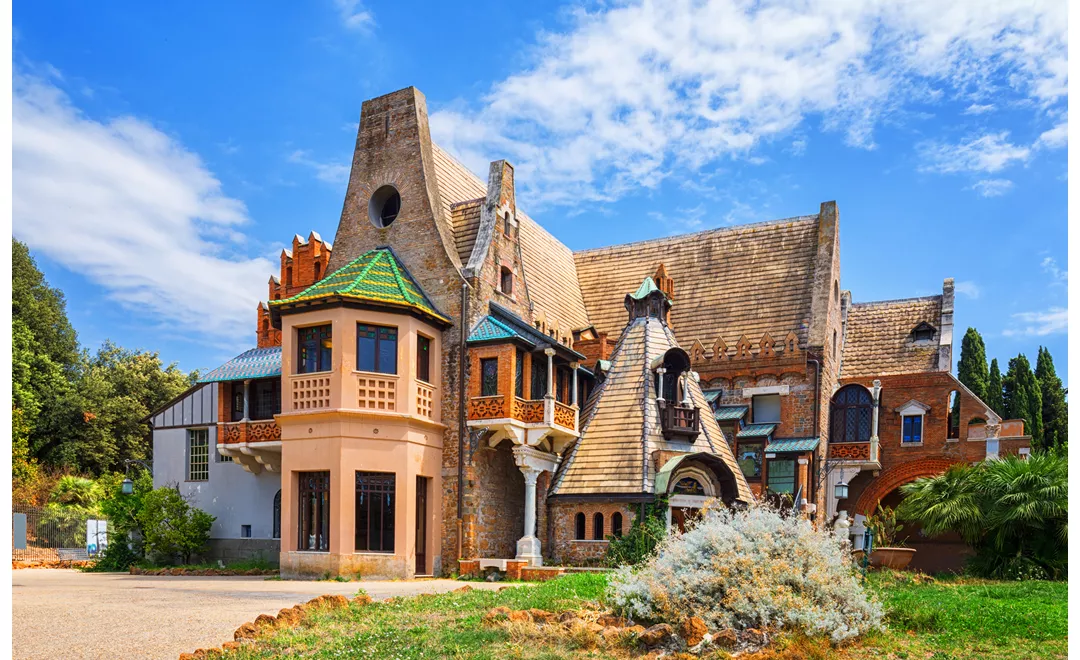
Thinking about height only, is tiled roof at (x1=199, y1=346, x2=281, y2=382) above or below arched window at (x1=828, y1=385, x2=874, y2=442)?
above

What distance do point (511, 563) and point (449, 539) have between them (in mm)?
2706

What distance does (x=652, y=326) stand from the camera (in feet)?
96.8

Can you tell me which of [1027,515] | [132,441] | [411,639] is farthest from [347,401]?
[132,441]

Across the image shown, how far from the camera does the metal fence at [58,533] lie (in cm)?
3509

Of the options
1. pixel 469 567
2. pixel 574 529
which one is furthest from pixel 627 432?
pixel 469 567

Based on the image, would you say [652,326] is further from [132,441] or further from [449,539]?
[132,441]

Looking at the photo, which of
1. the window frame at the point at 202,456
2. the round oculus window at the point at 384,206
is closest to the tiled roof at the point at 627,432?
the round oculus window at the point at 384,206

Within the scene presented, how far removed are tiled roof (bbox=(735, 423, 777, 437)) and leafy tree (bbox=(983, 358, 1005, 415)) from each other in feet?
63.3

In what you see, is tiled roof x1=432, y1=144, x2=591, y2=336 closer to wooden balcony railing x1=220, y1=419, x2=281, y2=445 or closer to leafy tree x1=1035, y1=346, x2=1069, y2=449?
wooden balcony railing x1=220, y1=419, x2=281, y2=445

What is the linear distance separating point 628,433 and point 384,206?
9.86 m

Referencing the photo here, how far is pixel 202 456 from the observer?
3162cm

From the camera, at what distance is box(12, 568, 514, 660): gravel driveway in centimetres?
1129

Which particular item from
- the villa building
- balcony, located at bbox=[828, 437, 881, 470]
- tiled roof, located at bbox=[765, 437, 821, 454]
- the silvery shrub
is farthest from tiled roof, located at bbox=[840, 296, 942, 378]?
the silvery shrub

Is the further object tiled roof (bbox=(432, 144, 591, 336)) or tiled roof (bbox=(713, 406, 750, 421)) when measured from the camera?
tiled roof (bbox=(713, 406, 750, 421))
